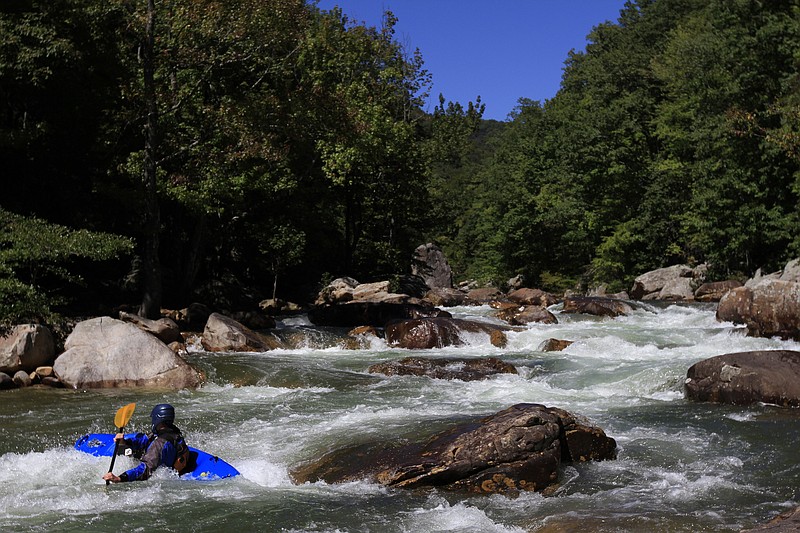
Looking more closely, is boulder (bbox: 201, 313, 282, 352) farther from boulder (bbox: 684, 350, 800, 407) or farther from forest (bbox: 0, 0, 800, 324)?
boulder (bbox: 684, 350, 800, 407)

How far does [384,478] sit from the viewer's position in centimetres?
696

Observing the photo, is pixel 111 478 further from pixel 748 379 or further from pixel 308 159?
pixel 308 159

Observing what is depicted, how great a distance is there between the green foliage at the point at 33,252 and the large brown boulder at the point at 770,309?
12854mm

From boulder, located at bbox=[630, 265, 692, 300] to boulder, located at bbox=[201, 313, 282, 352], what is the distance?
18416 mm

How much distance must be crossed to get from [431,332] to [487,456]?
9.72 metres

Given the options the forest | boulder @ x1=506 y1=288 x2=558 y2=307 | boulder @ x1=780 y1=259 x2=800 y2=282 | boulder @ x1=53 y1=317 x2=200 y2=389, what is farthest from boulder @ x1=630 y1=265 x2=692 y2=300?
boulder @ x1=53 y1=317 x2=200 y2=389

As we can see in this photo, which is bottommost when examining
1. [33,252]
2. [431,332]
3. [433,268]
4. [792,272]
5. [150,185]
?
[431,332]

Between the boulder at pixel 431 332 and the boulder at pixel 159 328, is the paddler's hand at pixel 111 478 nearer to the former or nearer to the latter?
the boulder at pixel 159 328

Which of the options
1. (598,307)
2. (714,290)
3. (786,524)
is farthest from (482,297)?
(786,524)

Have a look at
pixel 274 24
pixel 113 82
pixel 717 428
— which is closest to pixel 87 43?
pixel 113 82

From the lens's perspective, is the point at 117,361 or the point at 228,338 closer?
the point at 117,361

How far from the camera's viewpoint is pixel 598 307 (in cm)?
2223

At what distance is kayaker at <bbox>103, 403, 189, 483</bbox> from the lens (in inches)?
275

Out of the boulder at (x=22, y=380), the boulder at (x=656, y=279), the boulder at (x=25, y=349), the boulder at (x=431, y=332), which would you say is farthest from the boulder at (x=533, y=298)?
the boulder at (x=22, y=380)
